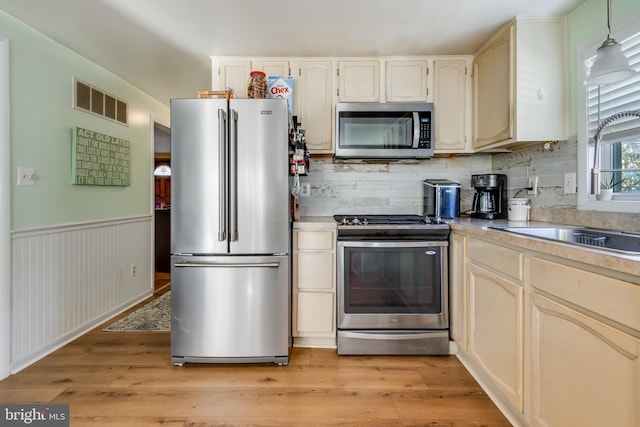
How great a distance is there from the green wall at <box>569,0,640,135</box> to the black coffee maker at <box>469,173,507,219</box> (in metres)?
0.58

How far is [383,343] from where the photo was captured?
220 centimetres

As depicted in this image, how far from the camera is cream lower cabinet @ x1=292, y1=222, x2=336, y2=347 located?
2244 millimetres

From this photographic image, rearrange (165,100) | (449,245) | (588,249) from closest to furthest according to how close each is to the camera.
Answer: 1. (588,249)
2. (449,245)
3. (165,100)

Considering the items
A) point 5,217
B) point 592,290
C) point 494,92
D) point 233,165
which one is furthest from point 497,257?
point 5,217

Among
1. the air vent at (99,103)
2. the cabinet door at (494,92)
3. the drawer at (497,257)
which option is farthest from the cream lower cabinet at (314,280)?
the air vent at (99,103)

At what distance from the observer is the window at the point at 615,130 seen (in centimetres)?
162

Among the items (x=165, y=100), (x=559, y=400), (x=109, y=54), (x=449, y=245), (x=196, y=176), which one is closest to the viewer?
(x=559, y=400)

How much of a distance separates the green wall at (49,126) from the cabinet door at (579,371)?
2887 millimetres

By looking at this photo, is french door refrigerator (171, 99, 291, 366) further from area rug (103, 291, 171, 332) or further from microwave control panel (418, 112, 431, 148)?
microwave control panel (418, 112, 431, 148)

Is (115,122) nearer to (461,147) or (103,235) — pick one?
(103,235)

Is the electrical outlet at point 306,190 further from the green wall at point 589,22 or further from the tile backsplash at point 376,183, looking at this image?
the green wall at point 589,22

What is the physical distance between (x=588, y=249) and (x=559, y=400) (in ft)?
1.88

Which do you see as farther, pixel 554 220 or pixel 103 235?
pixel 103 235

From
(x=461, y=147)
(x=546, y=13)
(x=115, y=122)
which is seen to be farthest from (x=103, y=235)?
(x=546, y=13)
